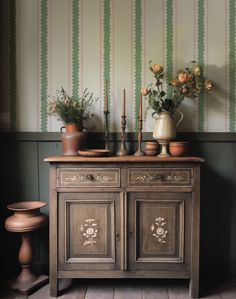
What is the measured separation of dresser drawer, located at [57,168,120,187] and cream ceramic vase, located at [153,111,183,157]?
387mm

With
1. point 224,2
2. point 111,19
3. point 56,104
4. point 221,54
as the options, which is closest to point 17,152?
point 56,104

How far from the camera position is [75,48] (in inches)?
95.1

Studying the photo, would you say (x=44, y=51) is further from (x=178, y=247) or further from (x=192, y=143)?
(x=178, y=247)

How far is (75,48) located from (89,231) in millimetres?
1329

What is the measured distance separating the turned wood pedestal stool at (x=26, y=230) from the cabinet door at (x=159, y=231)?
2.07ft

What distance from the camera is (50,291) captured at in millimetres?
2082

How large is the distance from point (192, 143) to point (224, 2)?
1072mm

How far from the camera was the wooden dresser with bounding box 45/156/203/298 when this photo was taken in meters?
2.02

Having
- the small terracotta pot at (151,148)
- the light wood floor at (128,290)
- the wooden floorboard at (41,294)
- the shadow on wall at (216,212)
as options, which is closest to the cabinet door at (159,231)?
the light wood floor at (128,290)

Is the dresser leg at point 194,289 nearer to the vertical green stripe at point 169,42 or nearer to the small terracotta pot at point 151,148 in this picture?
the small terracotta pot at point 151,148

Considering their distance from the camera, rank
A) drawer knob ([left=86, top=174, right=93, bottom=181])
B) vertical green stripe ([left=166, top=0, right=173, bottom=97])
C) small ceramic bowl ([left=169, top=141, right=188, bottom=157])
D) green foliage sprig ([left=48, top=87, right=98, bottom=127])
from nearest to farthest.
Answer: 1. drawer knob ([left=86, top=174, right=93, bottom=181])
2. small ceramic bowl ([left=169, top=141, right=188, bottom=157])
3. green foliage sprig ([left=48, top=87, right=98, bottom=127])
4. vertical green stripe ([left=166, top=0, right=173, bottom=97])

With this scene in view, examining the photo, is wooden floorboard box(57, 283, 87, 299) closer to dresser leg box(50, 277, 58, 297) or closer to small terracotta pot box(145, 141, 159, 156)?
dresser leg box(50, 277, 58, 297)

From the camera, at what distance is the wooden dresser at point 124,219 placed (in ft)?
6.63

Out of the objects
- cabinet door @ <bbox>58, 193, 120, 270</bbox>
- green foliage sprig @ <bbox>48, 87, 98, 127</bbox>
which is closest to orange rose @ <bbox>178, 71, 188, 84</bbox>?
green foliage sprig @ <bbox>48, 87, 98, 127</bbox>
